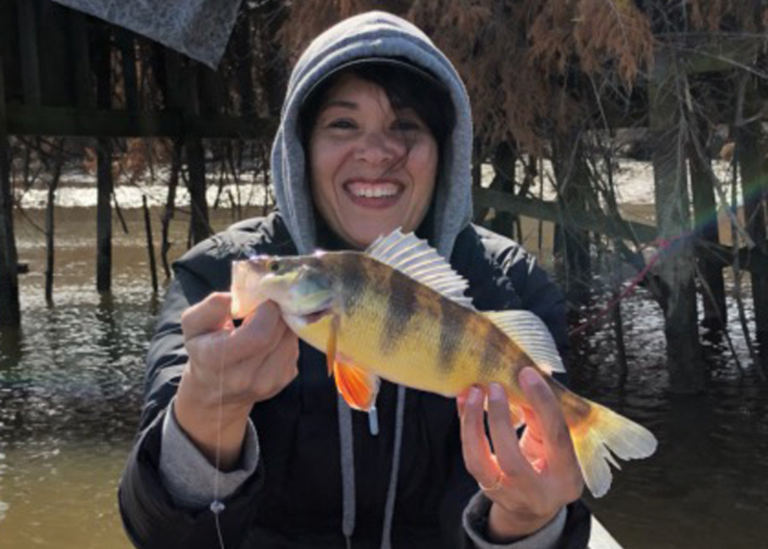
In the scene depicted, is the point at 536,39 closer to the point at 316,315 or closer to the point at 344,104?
the point at 344,104

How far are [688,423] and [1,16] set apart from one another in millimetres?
7599

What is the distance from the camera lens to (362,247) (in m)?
3.00

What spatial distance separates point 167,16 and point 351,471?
6631 millimetres

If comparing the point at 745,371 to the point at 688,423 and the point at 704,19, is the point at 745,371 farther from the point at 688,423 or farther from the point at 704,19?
the point at 704,19

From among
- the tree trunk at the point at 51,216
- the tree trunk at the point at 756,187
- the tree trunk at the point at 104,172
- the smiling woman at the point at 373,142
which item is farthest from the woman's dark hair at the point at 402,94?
the tree trunk at the point at 51,216

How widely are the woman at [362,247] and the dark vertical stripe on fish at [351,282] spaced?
513mm

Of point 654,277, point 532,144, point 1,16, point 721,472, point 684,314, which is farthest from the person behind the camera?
point 1,16

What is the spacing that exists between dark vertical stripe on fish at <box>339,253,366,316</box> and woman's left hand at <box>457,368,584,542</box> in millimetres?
335

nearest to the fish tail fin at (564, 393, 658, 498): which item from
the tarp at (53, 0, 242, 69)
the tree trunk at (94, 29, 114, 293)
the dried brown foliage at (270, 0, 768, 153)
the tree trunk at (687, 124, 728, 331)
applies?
the dried brown foliage at (270, 0, 768, 153)

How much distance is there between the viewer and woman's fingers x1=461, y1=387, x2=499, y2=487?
2326 mm

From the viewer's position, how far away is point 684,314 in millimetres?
8375

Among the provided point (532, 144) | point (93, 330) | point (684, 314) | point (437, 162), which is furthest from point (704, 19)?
point (93, 330)

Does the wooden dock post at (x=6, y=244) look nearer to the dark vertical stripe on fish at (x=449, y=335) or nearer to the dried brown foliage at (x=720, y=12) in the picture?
the dried brown foliage at (x=720, y=12)

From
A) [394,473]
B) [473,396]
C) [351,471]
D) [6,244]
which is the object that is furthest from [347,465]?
[6,244]
